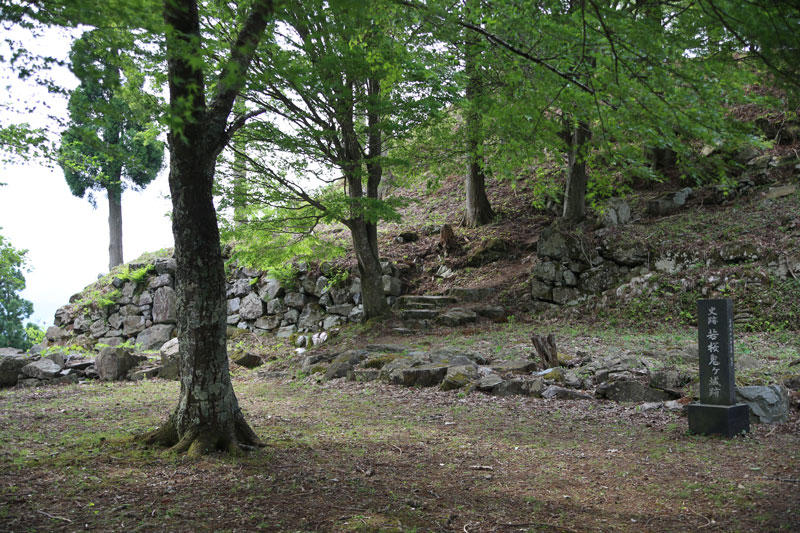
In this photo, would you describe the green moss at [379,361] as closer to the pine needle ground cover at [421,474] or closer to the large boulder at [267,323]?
the pine needle ground cover at [421,474]

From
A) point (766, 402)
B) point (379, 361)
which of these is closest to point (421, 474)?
point (766, 402)

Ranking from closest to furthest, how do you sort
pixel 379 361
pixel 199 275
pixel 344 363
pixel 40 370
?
pixel 199 275 < pixel 379 361 < pixel 344 363 < pixel 40 370

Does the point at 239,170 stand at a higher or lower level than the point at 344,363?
higher

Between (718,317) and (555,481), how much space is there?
2564mm

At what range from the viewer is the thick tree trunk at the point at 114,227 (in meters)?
20.9

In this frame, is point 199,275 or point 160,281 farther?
point 160,281

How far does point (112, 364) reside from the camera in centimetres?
1052

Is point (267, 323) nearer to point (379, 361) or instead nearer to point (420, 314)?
point (420, 314)

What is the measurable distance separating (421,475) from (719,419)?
9.80ft

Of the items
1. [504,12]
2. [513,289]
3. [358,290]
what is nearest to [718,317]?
[504,12]

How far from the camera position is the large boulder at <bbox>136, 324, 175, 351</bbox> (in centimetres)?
1491

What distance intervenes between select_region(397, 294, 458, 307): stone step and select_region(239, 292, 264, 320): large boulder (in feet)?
13.8

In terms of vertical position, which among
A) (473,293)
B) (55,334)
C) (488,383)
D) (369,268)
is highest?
(369,268)

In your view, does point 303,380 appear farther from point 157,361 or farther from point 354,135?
point 354,135
